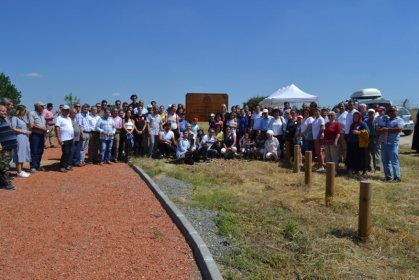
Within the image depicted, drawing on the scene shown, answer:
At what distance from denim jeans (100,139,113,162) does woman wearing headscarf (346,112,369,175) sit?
687 centimetres

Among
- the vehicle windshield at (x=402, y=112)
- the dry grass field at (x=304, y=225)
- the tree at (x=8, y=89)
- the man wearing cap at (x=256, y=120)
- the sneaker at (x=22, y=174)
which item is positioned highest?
the tree at (x=8, y=89)

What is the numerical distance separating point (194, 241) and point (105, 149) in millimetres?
7838

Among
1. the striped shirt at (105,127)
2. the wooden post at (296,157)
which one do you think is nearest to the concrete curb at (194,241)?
the wooden post at (296,157)

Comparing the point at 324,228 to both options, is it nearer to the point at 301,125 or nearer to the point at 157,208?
the point at 157,208

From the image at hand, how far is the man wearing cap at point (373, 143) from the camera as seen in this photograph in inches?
466

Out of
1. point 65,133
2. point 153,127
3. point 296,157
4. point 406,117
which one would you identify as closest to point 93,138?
point 65,133

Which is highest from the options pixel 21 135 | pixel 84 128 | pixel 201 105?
pixel 201 105

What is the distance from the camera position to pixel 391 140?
424 inches

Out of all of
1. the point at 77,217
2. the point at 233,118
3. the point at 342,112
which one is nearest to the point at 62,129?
the point at 77,217

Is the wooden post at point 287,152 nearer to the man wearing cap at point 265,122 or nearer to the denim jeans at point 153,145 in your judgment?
the man wearing cap at point 265,122

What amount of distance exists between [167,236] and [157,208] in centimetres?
153

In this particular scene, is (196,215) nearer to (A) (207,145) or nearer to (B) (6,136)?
(B) (6,136)

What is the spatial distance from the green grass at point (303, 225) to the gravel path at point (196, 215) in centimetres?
13

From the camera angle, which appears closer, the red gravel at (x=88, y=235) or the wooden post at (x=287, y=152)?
the red gravel at (x=88, y=235)
